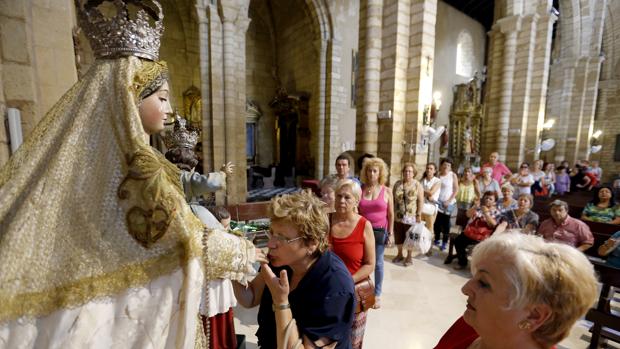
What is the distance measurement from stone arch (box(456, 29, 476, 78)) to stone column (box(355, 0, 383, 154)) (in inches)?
514

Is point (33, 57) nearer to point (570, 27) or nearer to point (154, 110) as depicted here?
point (154, 110)

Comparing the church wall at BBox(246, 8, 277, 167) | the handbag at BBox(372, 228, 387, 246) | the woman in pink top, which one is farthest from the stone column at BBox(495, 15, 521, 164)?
A: the church wall at BBox(246, 8, 277, 167)

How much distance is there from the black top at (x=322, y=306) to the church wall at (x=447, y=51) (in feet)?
52.8

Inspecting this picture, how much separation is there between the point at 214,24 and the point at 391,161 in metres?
6.63

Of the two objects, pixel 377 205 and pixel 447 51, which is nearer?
pixel 377 205

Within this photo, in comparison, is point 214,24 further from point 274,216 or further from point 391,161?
point 274,216

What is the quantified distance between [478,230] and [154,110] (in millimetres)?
4938

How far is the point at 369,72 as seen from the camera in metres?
6.84

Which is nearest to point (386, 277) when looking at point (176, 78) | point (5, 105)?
point (5, 105)

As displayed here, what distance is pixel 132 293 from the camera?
95 cm

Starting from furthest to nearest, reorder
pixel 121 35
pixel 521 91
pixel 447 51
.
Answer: pixel 447 51 → pixel 521 91 → pixel 121 35

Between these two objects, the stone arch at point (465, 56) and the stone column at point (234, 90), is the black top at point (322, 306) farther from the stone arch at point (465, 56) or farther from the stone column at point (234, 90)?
the stone arch at point (465, 56)

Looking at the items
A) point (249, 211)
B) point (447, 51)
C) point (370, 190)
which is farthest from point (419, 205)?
point (447, 51)

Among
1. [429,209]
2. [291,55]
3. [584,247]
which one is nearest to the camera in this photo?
[584,247]
